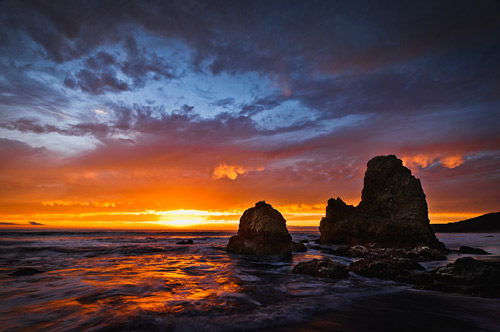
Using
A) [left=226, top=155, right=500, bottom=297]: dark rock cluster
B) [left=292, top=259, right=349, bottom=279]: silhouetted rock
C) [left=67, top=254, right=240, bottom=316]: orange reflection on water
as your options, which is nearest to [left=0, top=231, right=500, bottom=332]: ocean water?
[left=67, top=254, right=240, bottom=316]: orange reflection on water

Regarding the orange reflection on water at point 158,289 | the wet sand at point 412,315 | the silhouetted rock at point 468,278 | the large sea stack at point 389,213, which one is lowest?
the orange reflection on water at point 158,289

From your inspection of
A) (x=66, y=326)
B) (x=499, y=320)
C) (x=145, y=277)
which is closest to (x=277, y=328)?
(x=66, y=326)

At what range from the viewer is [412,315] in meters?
7.31

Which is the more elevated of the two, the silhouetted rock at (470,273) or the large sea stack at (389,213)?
the large sea stack at (389,213)

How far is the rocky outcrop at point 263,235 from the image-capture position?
86.3 ft

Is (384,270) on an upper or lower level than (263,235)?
lower

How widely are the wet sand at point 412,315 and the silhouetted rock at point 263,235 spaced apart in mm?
17232

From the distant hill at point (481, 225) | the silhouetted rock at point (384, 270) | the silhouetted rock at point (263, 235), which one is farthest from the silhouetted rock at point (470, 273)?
the distant hill at point (481, 225)

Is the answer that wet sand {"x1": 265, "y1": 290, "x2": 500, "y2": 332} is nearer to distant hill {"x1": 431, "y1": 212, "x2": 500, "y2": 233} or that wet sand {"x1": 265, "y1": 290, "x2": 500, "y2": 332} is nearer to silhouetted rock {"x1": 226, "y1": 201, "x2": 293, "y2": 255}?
silhouetted rock {"x1": 226, "y1": 201, "x2": 293, "y2": 255}

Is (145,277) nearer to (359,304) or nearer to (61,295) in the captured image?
(61,295)

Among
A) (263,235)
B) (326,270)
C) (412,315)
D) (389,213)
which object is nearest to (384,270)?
(326,270)

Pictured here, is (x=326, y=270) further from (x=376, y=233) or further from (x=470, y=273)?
(x=376, y=233)

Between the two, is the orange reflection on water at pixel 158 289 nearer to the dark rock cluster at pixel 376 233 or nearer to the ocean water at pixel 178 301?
the ocean water at pixel 178 301

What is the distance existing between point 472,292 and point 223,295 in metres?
9.82
